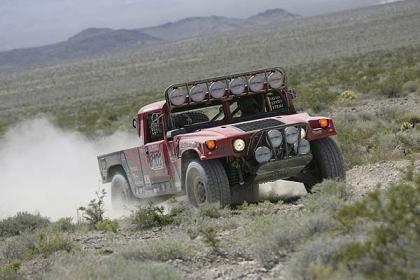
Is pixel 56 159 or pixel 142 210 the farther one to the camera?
pixel 56 159

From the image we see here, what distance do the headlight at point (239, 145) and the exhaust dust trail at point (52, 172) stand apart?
4.72m

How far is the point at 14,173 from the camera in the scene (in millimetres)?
22047

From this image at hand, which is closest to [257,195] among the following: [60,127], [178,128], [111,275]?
[178,128]

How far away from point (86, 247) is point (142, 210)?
145 cm

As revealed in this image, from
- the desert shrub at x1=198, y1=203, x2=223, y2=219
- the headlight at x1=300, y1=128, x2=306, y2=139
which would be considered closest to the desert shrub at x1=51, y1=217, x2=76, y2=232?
the desert shrub at x1=198, y1=203, x2=223, y2=219

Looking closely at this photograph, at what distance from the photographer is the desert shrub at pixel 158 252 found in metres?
7.59

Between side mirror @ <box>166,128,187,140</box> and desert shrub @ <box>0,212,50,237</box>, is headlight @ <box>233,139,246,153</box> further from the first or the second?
desert shrub @ <box>0,212,50,237</box>

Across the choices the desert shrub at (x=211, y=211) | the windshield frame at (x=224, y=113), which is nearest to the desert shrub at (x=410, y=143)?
the windshield frame at (x=224, y=113)

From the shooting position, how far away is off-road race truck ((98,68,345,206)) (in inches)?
419

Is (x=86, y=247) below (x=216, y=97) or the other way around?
below

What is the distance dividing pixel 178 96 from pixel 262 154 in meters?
2.02

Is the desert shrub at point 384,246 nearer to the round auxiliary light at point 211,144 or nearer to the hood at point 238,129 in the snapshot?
the round auxiliary light at point 211,144

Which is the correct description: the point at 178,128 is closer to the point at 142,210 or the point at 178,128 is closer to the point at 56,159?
the point at 142,210

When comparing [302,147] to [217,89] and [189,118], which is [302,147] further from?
[189,118]
